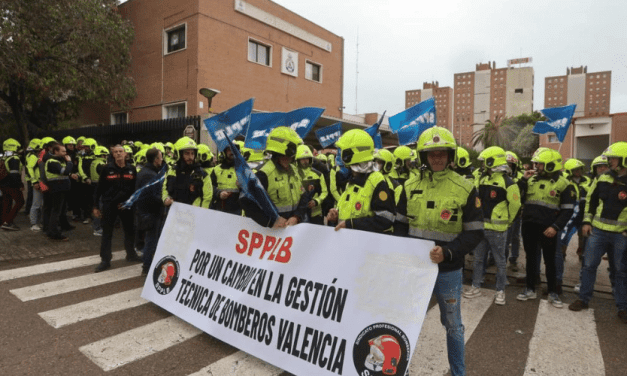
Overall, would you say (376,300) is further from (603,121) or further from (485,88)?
(485,88)

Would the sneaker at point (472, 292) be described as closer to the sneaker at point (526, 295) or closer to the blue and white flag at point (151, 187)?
the sneaker at point (526, 295)

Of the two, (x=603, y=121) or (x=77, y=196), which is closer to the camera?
(x=77, y=196)

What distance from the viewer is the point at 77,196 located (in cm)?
1127

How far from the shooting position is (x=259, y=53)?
21750 mm

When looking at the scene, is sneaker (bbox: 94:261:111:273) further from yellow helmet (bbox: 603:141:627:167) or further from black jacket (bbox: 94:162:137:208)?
yellow helmet (bbox: 603:141:627:167)

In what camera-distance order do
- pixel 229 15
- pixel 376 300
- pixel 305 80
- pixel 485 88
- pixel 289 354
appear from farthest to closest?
1. pixel 485 88
2. pixel 305 80
3. pixel 229 15
4. pixel 289 354
5. pixel 376 300

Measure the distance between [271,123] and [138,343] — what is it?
11.9ft

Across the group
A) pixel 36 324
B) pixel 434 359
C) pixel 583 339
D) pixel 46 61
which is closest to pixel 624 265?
pixel 583 339

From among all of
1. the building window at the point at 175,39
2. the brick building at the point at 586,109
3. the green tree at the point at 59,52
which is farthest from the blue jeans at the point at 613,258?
the brick building at the point at 586,109

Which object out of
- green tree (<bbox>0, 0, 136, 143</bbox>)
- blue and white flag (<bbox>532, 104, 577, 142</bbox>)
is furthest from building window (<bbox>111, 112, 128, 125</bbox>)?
blue and white flag (<bbox>532, 104, 577, 142</bbox>)

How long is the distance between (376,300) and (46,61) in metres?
16.0

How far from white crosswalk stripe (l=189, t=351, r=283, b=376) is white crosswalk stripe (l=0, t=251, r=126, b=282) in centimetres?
457

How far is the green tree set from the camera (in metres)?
11.8

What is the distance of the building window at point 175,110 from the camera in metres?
19.4
